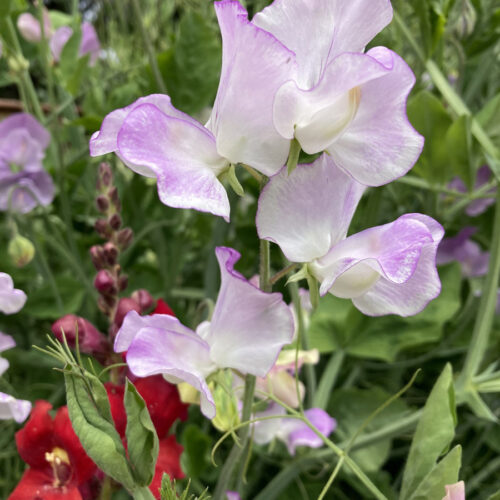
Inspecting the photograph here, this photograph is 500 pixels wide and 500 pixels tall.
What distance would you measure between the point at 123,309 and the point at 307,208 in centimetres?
16

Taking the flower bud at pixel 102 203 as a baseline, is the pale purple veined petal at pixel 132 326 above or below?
above

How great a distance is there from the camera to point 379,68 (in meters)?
0.27

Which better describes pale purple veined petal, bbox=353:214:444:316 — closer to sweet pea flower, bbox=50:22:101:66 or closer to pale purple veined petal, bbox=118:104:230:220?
pale purple veined petal, bbox=118:104:230:220

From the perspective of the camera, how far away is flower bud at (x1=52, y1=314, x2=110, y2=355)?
43cm

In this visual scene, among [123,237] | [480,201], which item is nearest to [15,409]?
[123,237]

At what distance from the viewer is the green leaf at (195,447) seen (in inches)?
21.6

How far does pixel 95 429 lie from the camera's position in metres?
0.31

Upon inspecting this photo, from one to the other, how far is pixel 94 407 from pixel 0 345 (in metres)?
0.17

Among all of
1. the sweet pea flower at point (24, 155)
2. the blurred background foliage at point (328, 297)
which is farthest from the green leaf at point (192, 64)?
the sweet pea flower at point (24, 155)

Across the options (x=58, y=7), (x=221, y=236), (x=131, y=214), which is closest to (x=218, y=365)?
(x=221, y=236)

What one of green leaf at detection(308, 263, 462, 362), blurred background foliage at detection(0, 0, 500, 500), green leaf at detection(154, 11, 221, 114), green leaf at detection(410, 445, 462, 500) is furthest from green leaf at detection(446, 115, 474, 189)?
green leaf at detection(410, 445, 462, 500)

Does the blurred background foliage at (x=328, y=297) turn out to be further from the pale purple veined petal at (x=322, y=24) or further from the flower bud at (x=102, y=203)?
the pale purple veined petal at (x=322, y=24)

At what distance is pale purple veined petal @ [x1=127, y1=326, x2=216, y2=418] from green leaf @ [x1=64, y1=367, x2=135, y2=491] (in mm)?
23

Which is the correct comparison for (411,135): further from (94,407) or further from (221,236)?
(221,236)
